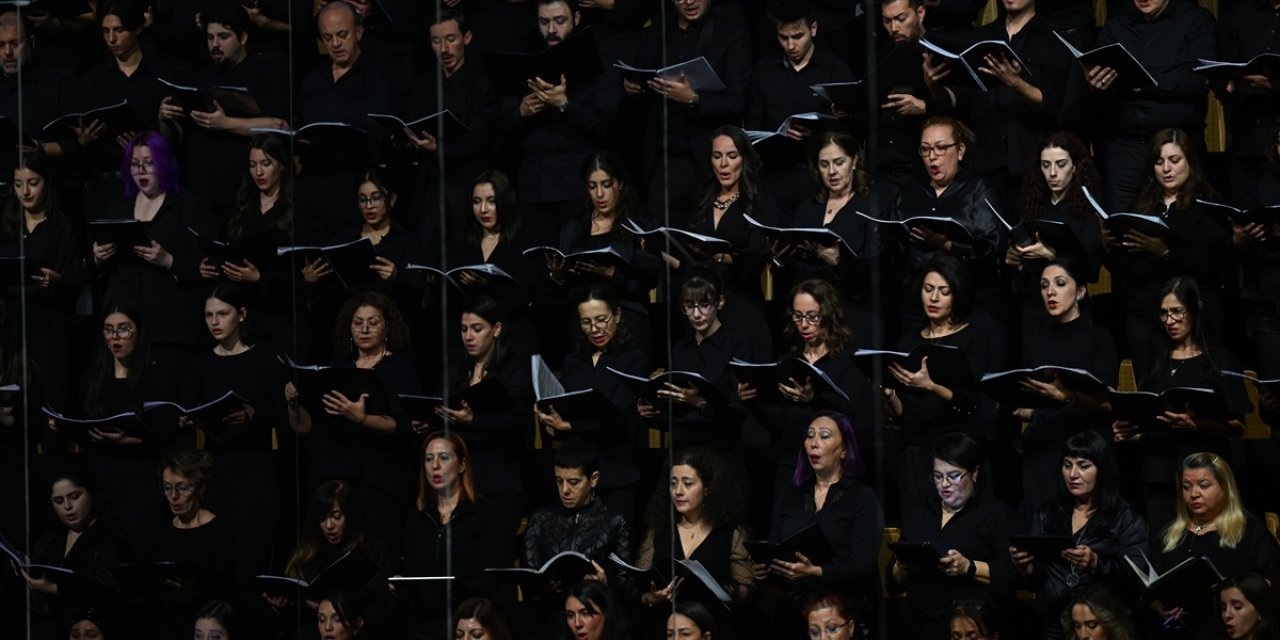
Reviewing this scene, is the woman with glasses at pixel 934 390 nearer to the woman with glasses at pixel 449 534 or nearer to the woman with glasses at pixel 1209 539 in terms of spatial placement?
the woman with glasses at pixel 1209 539

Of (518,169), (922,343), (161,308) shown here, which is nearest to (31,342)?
(161,308)

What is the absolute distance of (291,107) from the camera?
4.52 metres

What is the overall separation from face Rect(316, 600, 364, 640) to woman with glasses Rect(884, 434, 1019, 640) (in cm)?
109

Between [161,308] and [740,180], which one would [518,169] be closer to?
[740,180]

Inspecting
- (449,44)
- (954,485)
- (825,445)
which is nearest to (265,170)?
(449,44)

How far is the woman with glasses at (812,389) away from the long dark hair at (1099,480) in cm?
39

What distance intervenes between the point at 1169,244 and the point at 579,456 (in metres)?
1.17

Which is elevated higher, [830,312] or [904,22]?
[904,22]

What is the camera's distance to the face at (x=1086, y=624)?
3.63 m

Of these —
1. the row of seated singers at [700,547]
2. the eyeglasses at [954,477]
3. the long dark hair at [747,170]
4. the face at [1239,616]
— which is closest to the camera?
the face at [1239,616]

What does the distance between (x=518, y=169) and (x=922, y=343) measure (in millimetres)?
955

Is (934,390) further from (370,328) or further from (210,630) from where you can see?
(210,630)

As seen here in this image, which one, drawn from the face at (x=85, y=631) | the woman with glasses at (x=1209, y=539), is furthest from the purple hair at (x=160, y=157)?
the woman with glasses at (x=1209, y=539)

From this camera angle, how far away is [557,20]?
14.4 feet
